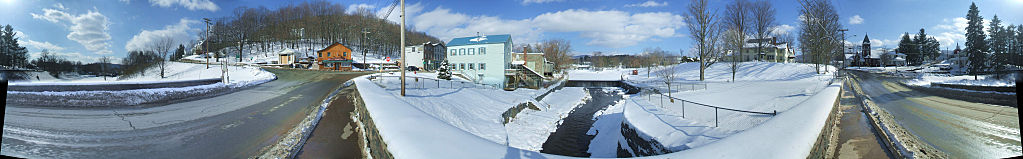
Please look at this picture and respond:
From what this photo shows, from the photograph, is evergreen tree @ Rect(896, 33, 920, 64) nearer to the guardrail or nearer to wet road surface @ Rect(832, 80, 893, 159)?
wet road surface @ Rect(832, 80, 893, 159)

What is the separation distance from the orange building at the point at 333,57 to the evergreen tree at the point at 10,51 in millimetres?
3003

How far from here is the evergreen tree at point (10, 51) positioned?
6.13ft

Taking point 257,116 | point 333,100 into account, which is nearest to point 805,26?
point 333,100

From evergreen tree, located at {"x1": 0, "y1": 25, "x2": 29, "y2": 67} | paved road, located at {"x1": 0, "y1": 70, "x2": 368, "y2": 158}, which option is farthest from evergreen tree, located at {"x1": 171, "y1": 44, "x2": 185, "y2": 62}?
evergreen tree, located at {"x1": 0, "y1": 25, "x2": 29, "y2": 67}

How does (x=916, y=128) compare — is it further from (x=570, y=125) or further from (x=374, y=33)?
(x=374, y=33)

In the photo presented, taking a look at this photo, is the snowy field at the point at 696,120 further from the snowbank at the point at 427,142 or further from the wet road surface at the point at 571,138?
the snowbank at the point at 427,142

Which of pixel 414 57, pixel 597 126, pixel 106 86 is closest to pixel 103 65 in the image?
pixel 106 86

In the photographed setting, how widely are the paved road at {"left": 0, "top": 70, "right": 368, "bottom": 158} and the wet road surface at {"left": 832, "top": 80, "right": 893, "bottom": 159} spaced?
246 inches

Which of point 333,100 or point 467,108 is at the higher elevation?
point 333,100

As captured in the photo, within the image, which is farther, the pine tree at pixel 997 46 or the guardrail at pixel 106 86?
the pine tree at pixel 997 46

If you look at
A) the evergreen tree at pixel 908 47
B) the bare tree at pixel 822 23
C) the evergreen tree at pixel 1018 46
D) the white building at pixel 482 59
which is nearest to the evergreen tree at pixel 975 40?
the evergreen tree at pixel 1018 46

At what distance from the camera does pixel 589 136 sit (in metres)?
9.41

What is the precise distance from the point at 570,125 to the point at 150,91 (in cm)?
995

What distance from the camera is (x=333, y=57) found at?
5.43m
